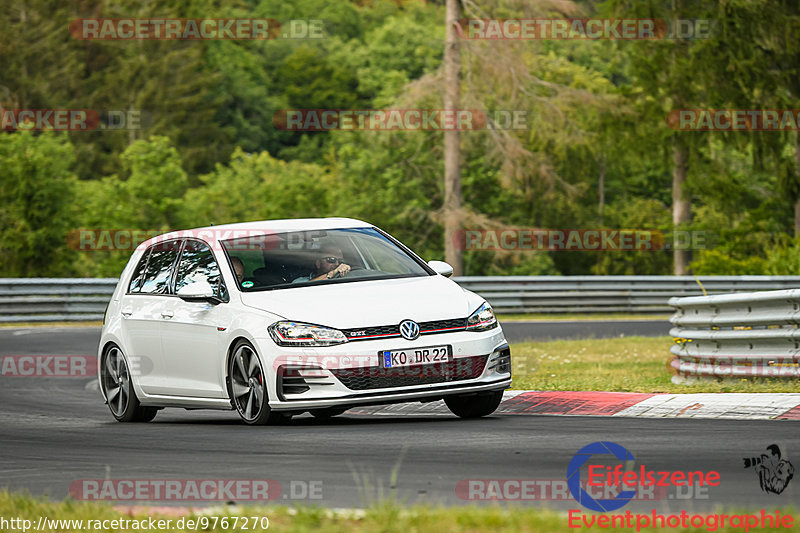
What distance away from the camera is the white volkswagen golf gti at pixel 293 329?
9.62m

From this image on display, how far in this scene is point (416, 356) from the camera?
9656mm

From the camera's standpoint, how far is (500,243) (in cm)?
4262

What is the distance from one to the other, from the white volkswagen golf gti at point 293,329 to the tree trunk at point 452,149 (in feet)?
84.4

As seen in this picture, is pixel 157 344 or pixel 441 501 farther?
pixel 157 344

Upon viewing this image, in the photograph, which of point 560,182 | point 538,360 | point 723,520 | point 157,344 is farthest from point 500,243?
point 723,520

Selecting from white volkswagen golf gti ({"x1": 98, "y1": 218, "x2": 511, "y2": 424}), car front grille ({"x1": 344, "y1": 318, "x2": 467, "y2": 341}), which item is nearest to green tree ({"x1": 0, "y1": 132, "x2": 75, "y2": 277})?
white volkswagen golf gti ({"x1": 98, "y1": 218, "x2": 511, "y2": 424})

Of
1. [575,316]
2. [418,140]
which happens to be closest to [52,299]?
[575,316]

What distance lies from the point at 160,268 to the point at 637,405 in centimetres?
438

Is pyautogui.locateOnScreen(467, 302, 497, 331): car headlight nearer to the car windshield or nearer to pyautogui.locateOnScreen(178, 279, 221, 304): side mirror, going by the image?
the car windshield

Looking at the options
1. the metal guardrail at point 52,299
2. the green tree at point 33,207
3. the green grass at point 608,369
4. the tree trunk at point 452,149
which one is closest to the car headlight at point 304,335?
the green grass at point 608,369

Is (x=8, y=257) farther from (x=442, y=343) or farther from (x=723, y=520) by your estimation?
(x=723, y=520)

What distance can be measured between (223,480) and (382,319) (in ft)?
8.80

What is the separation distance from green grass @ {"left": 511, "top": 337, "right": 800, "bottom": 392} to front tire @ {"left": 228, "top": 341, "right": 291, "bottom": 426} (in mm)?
3380

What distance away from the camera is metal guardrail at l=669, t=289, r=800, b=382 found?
1171 centimetres
